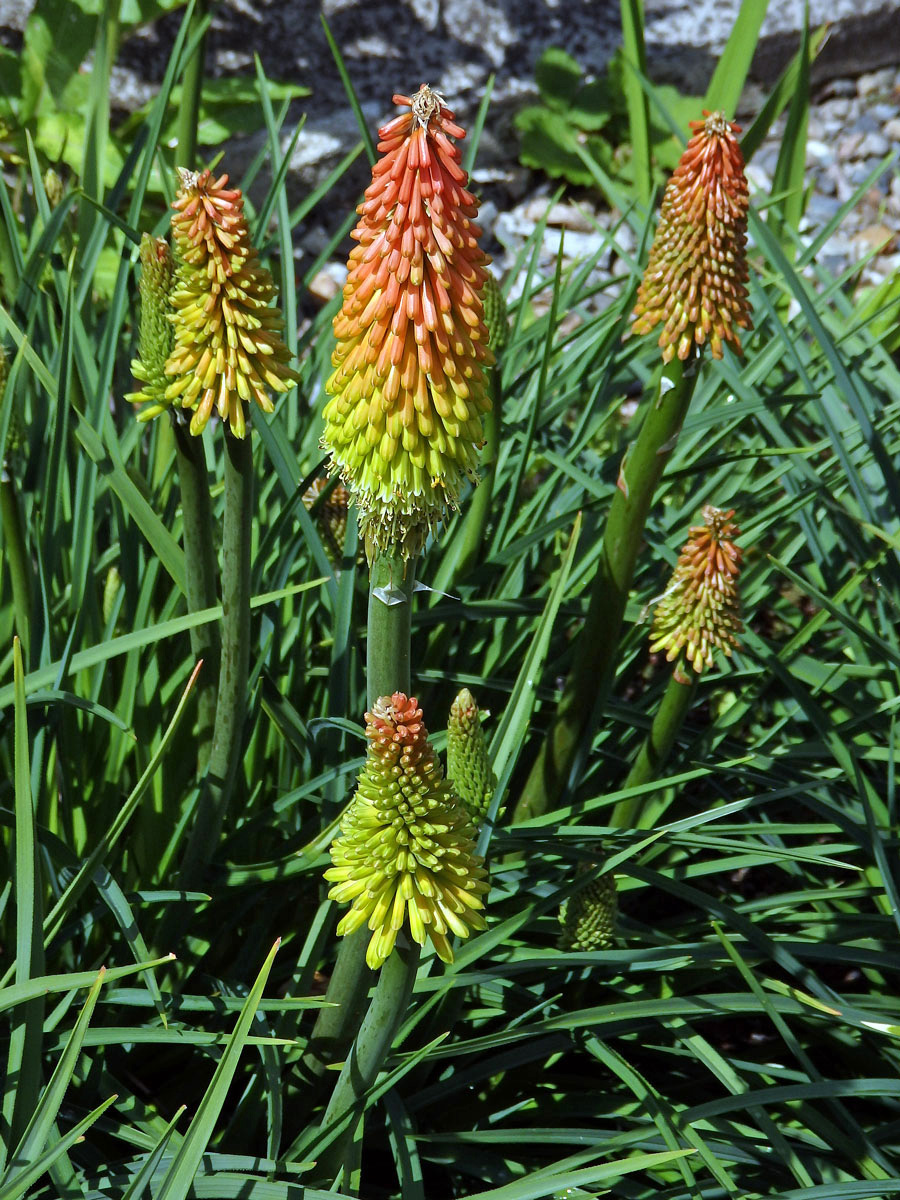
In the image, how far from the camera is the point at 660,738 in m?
2.23

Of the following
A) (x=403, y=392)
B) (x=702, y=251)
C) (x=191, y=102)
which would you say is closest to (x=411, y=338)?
(x=403, y=392)

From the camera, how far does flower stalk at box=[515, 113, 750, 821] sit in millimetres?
1854

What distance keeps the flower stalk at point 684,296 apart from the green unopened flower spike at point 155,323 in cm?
80

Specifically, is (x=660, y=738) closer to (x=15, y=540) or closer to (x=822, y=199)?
(x=15, y=540)

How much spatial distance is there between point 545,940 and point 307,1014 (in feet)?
1.83

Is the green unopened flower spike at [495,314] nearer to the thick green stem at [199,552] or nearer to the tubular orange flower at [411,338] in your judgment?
the thick green stem at [199,552]

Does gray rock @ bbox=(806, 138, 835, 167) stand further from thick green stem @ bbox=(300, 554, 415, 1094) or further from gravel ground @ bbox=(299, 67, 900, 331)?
thick green stem @ bbox=(300, 554, 415, 1094)

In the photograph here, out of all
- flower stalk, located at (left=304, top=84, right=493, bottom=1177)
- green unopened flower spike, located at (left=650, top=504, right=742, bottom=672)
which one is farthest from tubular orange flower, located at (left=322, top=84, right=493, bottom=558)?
green unopened flower spike, located at (left=650, top=504, right=742, bottom=672)

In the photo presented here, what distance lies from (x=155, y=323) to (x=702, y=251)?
36.0 inches

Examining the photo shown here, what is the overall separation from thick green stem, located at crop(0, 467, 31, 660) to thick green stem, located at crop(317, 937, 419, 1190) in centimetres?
110

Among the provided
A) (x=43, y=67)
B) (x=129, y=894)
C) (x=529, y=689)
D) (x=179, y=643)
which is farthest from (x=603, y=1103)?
(x=43, y=67)

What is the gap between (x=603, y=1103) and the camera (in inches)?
90.0

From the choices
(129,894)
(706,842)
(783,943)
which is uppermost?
(129,894)

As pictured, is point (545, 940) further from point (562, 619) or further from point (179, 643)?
point (179, 643)
